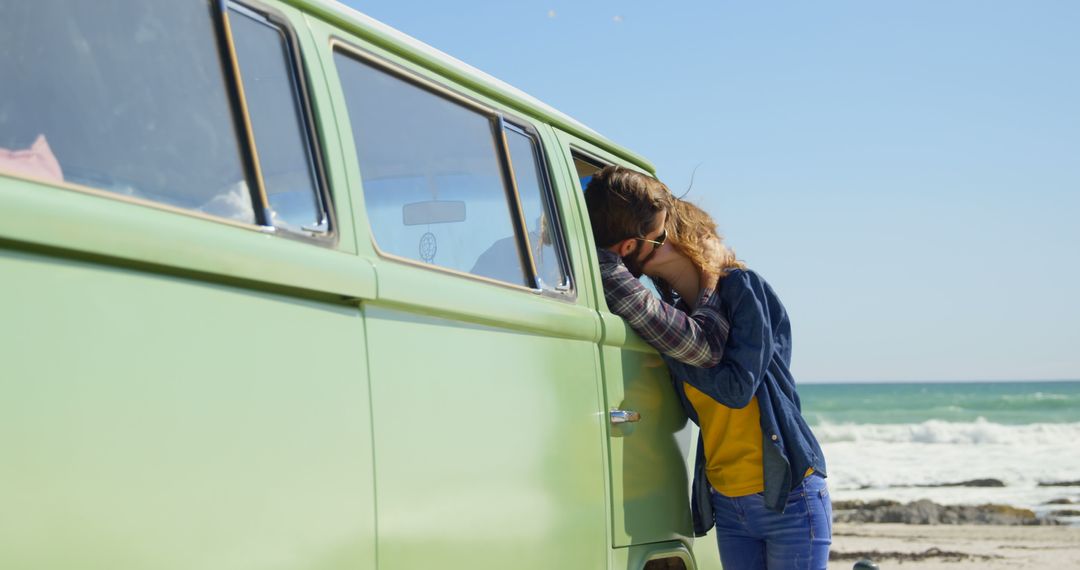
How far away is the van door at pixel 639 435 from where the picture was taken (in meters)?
3.47

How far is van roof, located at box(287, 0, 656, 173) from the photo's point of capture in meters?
2.65

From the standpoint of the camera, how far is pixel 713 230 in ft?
13.2

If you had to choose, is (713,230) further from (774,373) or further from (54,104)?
(54,104)

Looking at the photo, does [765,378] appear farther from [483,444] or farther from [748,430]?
[483,444]

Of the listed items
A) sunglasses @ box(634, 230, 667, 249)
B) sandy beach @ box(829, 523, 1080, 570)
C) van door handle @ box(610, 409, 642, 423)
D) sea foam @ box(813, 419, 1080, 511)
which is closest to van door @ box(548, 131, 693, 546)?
van door handle @ box(610, 409, 642, 423)

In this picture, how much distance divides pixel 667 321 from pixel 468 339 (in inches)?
40.2

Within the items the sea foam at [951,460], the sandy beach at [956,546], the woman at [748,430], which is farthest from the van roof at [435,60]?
the sea foam at [951,460]

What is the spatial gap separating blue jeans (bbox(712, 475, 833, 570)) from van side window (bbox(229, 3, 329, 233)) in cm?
198

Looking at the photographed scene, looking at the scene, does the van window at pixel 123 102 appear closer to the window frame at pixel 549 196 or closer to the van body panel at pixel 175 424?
the van body panel at pixel 175 424

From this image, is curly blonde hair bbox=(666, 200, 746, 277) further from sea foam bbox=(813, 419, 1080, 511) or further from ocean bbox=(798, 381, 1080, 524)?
sea foam bbox=(813, 419, 1080, 511)

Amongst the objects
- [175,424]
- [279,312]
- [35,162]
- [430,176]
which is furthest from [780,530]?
[35,162]

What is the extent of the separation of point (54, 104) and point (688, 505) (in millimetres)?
2705

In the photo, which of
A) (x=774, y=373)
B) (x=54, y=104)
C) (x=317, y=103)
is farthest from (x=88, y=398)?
(x=774, y=373)

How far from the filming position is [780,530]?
3666 millimetres
